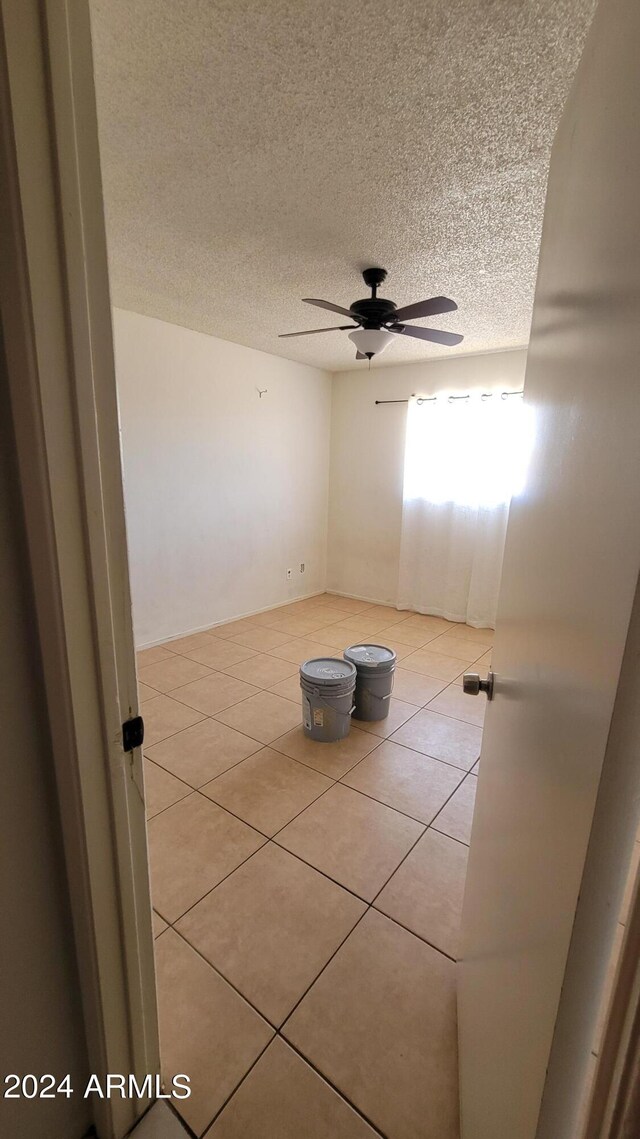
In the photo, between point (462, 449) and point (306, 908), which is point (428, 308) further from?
point (306, 908)

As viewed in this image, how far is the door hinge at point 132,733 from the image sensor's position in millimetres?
822

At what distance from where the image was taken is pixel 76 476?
0.67 m

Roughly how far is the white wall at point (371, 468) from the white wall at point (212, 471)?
0.81 feet

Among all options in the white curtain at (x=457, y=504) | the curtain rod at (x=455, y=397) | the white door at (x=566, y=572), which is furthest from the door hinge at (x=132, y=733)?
the curtain rod at (x=455, y=397)

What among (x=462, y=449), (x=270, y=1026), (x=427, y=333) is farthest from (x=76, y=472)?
(x=462, y=449)

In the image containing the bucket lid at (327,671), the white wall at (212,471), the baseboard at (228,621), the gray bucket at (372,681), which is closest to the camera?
the bucket lid at (327,671)

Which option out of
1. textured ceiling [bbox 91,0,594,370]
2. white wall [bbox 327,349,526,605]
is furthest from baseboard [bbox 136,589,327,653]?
textured ceiling [bbox 91,0,594,370]

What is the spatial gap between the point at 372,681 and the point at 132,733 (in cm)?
184

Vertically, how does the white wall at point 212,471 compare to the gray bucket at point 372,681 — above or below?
above

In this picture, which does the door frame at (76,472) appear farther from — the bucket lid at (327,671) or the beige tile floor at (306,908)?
the bucket lid at (327,671)

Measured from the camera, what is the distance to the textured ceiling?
1.10 meters

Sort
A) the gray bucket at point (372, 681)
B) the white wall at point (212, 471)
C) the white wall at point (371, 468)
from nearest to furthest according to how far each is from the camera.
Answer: the gray bucket at point (372, 681) < the white wall at point (212, 471) < the white wall at point (371, 468)

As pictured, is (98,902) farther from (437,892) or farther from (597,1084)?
(437,892)

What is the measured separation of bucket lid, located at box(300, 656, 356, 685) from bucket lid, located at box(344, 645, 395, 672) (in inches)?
2.9
